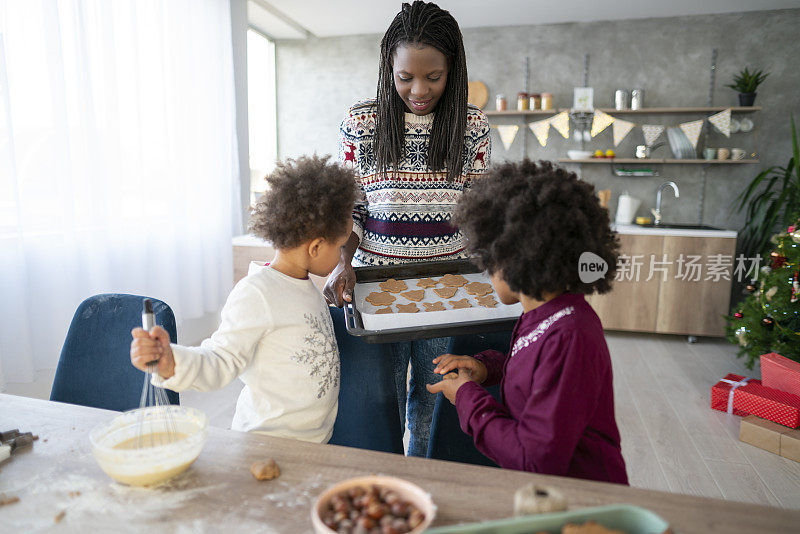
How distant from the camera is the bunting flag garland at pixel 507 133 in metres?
4.62

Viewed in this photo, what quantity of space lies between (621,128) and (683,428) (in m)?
2.73

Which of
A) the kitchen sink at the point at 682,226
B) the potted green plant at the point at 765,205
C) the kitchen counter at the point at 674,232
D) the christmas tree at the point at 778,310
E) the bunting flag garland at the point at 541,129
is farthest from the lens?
the bunting flag garland at the point at 541,129

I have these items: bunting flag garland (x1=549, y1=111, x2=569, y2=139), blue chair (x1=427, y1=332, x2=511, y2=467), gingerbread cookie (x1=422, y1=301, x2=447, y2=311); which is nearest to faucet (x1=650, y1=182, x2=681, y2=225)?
bunting flag garland (x1=549, y1=111, x2=569, y2=139)

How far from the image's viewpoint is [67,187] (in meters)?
2.52

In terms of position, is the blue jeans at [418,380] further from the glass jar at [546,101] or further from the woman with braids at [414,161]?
the glass jar at [546,101]

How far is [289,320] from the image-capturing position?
1.10m

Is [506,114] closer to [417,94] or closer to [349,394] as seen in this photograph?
[417,94]

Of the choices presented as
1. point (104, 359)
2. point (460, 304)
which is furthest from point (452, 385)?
point (104, 359)

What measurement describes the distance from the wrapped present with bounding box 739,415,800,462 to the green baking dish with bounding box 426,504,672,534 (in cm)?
231

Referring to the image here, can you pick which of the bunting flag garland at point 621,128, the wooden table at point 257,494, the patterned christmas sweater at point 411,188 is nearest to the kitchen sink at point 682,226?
the bunting flag garland at point 621,128

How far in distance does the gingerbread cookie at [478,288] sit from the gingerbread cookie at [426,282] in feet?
0.31

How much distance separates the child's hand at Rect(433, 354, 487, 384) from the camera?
1.15m

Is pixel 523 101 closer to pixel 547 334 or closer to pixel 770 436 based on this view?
pixel 770 436

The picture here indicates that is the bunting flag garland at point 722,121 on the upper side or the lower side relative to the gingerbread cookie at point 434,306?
upper
